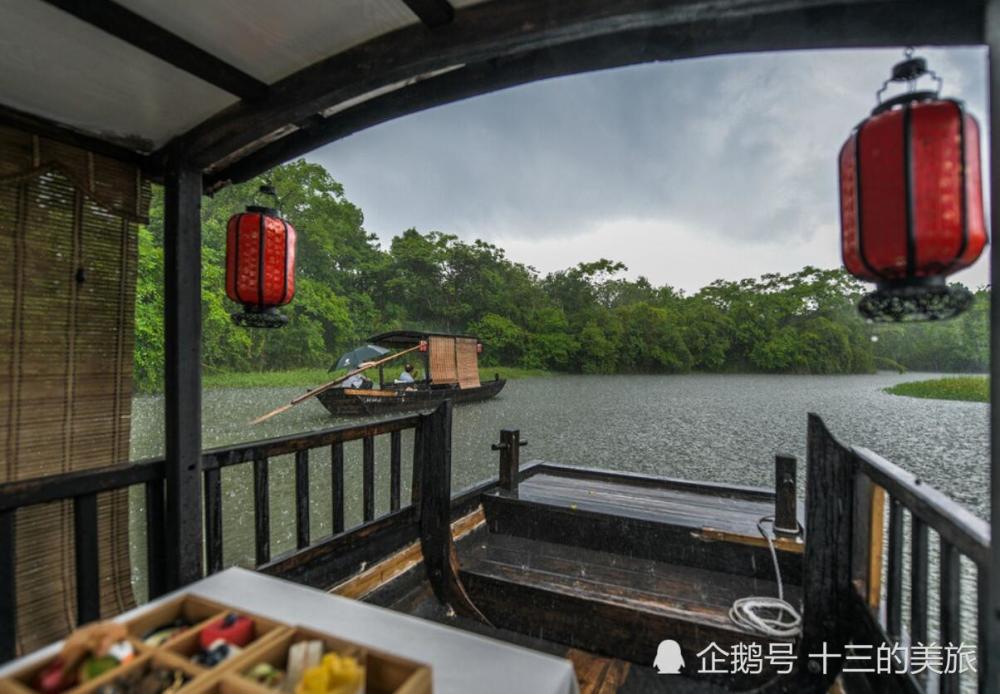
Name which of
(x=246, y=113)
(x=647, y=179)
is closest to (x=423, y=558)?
(x=246, y=113)

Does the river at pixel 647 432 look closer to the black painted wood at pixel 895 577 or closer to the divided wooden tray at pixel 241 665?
the black painted wood at pixel 895 577

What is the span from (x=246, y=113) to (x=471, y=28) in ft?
2.64

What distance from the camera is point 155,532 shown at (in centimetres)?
156

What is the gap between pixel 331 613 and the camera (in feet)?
2.76

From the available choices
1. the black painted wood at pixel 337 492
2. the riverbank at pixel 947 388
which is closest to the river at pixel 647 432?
the riverbank at pixel 947 388

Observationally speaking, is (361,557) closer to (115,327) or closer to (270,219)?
(115,327)

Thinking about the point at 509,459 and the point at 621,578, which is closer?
the point at 621,578

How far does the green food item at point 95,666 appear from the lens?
58cm

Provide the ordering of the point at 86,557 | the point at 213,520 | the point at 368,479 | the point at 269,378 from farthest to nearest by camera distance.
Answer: the point at 269,378 < the point at 368,479 < the point at 213,520 < the point at 86,557

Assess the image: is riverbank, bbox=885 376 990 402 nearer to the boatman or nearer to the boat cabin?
the boat cabin

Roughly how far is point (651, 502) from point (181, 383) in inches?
102

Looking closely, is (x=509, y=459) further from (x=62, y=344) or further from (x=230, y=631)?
(x=230, y=631)

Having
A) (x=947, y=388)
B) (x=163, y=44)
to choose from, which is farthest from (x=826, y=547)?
(x=947, y=388)

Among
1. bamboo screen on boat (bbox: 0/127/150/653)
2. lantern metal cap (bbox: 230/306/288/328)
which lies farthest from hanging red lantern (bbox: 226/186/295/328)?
bamboo screen on boat (bbox: 0/127/150/653)
